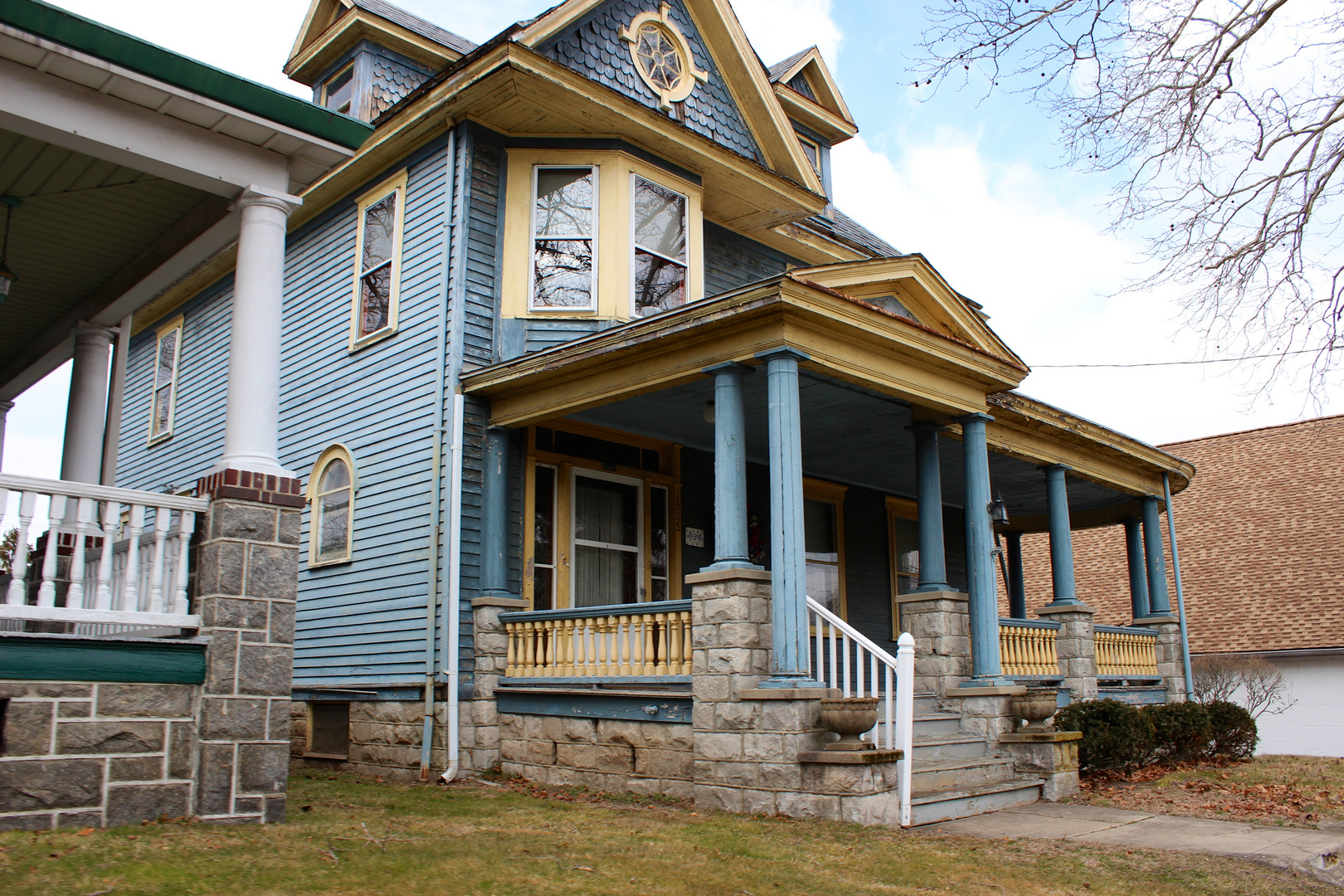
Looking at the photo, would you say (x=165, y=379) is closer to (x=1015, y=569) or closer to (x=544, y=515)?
(x=544, y=515)

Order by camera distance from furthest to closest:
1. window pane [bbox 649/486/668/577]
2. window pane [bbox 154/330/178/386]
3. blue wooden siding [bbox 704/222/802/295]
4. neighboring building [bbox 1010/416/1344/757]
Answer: neighboring building [bbox 1010/416/1344/757] → window pane [bbox 154/330/178/386] → blue wooden siding [bbox 704/222/802/295] → window pane [bbox 649/486/668/577]

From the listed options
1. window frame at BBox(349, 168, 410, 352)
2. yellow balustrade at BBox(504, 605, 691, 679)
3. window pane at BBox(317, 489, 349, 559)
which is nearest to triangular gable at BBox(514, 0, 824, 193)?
window frame at BBox(349, 168, 410, 352)

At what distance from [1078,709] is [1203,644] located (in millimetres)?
12402

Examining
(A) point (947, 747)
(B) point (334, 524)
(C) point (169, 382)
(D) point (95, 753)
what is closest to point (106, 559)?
(D) point (95, 753)

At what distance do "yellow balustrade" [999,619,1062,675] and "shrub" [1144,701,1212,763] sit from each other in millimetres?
1169

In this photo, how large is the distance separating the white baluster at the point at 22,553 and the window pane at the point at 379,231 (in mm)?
6344

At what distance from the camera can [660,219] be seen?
1205 centimetres

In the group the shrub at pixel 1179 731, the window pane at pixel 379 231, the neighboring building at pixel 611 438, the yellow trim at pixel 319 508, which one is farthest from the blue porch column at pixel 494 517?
the shrub at pixel 1179 731

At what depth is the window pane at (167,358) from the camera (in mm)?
15969

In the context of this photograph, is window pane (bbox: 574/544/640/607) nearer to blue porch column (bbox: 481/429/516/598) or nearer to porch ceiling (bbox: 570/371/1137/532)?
blue porch column (bbox: 481/429/516/598)

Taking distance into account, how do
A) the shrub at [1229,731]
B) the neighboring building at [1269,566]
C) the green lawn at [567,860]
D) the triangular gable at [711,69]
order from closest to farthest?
the green lawn at [567,860]
the triangular gable at [711,69]
the shrub at [1229,731]
the neighboring building at [1269,566]

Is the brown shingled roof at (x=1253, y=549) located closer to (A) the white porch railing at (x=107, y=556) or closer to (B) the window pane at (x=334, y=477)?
(B) the window pane at (x=334, y=477)

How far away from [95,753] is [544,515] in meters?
5.51

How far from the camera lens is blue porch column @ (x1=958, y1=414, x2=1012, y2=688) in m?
10.1
